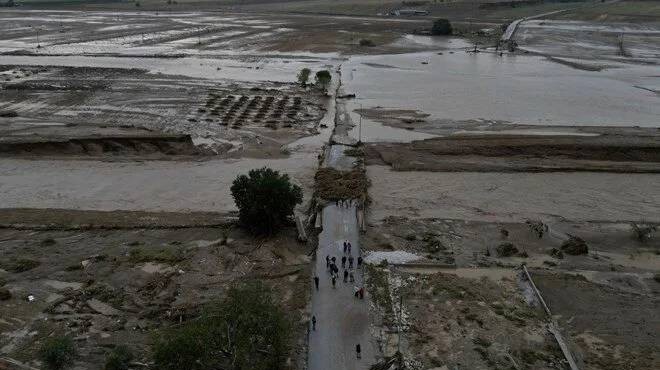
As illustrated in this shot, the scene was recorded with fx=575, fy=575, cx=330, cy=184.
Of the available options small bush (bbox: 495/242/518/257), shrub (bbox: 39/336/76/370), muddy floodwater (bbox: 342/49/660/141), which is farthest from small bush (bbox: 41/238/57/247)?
muddy floodwater (bbox: 342/49/660/141)

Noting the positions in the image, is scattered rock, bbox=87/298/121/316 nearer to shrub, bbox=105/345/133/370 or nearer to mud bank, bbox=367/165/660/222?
shrub, bbox=105/345/133/370

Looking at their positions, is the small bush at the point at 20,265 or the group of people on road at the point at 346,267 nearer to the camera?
the group of people on road at the point at 346,267

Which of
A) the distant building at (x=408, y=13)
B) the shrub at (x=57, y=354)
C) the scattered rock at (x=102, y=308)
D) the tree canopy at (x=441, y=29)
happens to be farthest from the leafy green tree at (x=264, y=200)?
the distant building at (x=408, y=13)

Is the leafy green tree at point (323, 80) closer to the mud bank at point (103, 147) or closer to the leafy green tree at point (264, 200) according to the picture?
the mud bank at point (103, 147)

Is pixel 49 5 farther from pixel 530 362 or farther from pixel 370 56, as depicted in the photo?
pixel 530 362

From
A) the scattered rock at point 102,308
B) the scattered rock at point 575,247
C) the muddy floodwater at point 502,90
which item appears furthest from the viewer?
the muddy floodwater at point 502,90

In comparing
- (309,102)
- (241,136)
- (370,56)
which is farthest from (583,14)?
(241,136)
